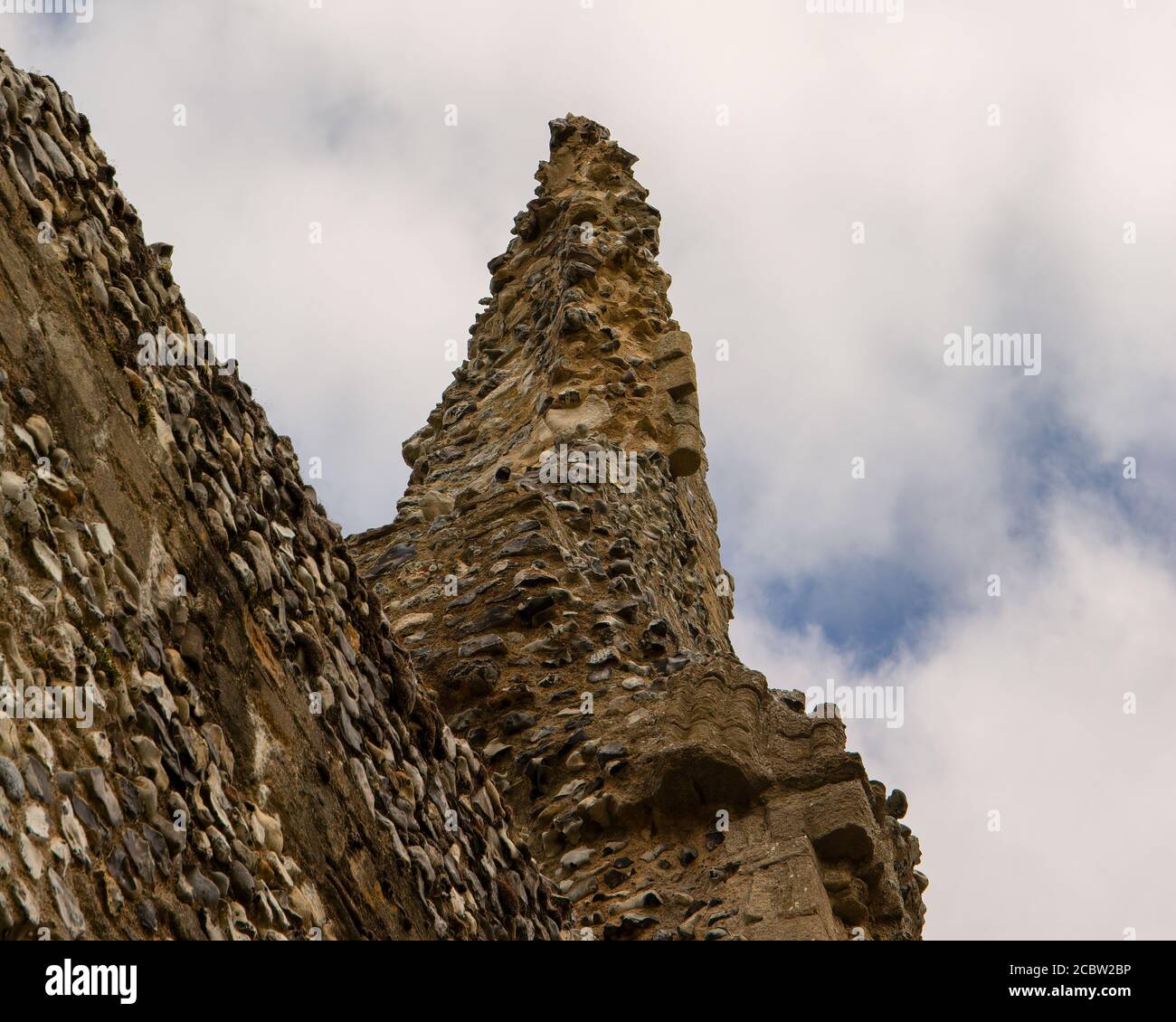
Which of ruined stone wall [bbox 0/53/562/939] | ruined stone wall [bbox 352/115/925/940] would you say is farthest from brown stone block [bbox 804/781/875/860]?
ruined stone wall [bbox 0/53/562/939]

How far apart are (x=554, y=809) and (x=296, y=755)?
333 cm

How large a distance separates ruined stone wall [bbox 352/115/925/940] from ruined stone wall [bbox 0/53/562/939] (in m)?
1.69

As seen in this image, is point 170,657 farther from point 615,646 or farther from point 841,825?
point 615,646

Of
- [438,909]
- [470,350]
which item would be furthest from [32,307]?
[470,350]

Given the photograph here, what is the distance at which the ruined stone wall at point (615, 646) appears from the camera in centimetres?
808

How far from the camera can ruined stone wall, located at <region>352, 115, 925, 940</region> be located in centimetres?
808

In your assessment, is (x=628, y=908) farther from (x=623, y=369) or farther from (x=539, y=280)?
(x=539, y=280)

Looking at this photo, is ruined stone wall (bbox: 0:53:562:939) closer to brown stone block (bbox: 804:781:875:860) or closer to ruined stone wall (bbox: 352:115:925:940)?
ruined stone wall (bbox: 352:115:925:940)

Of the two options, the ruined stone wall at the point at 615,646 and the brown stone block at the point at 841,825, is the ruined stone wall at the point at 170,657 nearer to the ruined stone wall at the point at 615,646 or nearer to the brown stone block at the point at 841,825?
the ruined stone wall at the point at 615,646

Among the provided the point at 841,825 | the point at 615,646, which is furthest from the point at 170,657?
the point at 615,646

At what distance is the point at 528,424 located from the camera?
12336mm

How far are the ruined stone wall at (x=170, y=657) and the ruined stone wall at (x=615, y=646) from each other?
1.69 meters

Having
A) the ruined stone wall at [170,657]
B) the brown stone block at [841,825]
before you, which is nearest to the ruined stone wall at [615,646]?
the brown stone block at [841,825]

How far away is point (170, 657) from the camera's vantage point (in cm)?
500
